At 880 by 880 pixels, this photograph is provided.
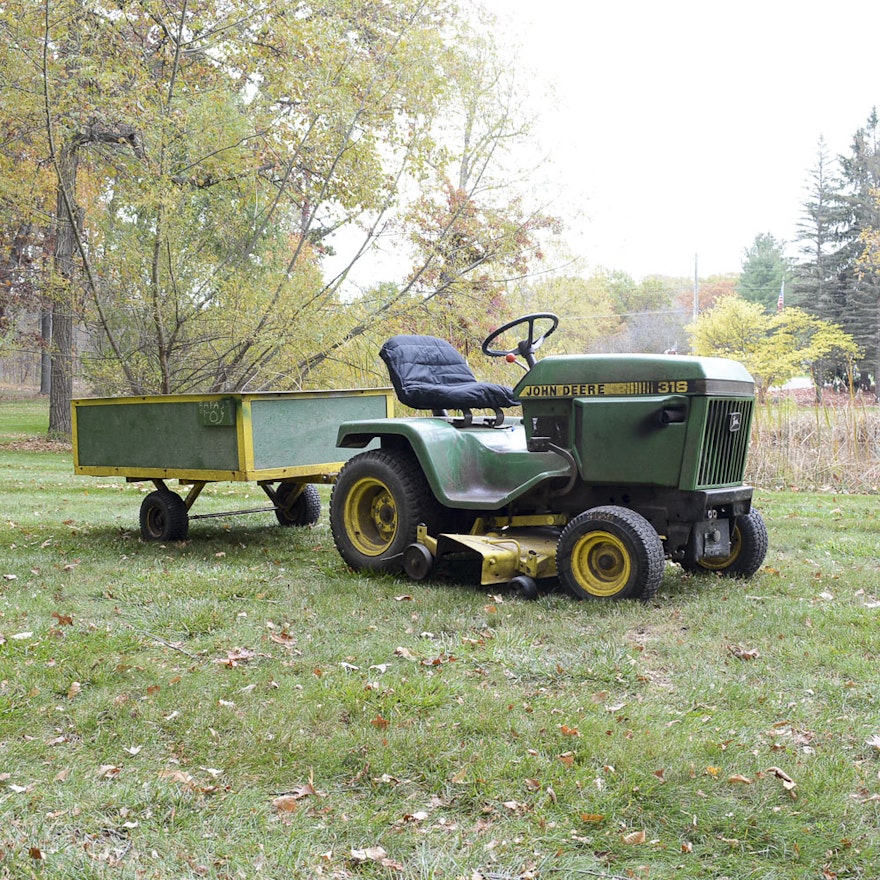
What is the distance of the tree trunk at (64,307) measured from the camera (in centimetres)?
1510

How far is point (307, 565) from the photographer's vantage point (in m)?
6.96

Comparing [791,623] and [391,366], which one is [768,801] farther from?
[391,366]

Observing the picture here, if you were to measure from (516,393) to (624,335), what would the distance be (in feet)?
172

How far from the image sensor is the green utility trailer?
7230 mm

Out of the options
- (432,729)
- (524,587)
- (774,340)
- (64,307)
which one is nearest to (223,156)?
(64,307)

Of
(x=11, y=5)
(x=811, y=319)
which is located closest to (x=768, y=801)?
(x=11, y=5)

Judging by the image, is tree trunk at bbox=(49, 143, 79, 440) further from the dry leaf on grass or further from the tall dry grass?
the dry leaf on grass

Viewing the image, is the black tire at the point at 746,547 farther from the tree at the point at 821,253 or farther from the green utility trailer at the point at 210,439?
the tree at the point at 821,253

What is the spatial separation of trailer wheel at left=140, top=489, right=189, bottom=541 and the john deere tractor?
6.16ft

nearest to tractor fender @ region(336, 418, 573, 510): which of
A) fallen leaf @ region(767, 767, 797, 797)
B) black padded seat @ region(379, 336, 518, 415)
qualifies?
black padded seat @ region(379, 336, 518, 415)

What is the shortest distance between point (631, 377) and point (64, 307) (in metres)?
12.6

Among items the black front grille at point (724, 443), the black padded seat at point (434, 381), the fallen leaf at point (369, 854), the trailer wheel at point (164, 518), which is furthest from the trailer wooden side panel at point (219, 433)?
the fallen leaf at point (369, 854)

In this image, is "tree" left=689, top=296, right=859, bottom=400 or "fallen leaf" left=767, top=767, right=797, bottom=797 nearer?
"fallen leaf" left=767, top=767, right=797, bottom=797

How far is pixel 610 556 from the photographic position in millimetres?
5621
